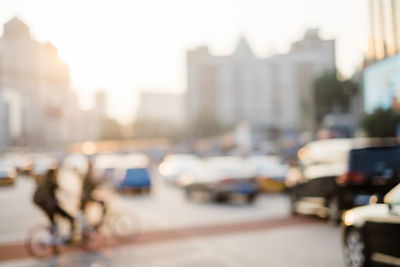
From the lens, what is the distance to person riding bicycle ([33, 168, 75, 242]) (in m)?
9.20

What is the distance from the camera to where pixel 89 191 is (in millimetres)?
10578

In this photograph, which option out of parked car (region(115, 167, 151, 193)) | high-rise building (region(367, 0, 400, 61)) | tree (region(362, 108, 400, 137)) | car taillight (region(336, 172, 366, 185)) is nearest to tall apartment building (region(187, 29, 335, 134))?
tree (region(362, 108, 400, 137))

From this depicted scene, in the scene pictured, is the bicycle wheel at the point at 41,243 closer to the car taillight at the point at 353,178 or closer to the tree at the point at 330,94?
the car taillight at the point at 353,178

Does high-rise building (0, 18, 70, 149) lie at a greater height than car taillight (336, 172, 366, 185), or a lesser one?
greater

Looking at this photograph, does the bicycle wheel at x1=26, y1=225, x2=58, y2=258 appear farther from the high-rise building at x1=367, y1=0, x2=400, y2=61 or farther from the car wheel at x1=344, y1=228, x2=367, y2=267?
the high-rise building at x1=367, y1=0, x2=400, y2=61

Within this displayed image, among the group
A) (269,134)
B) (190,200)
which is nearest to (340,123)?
(269,134)

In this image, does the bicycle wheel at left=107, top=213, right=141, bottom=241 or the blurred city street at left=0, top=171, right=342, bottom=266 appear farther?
the bicycle wheel at left=107, top=213, right=141, bottom=241

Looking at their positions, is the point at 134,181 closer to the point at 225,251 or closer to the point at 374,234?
the point at 225,251

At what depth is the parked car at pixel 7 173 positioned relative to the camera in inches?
404

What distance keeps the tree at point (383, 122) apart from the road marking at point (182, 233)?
28.5 metres

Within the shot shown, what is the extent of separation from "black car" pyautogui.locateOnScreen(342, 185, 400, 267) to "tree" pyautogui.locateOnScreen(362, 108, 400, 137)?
113ft

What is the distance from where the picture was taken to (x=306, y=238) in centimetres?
1043

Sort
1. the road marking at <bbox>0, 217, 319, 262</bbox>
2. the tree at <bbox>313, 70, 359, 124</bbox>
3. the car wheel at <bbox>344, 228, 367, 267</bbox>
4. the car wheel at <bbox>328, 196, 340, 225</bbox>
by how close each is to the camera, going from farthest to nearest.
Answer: the tree at <bbox>313, 70, 359, 124</bbox>
the car wheel at <bbox>328, 196, 340, 225</bbox>
the road marking at <bbox>0, 217, 319, 262</bbox>
the car wheel at <bbox>344, 228, 367, 267</bbox>

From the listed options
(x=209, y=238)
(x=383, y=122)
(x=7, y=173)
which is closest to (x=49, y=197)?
(x=7, y=173)
